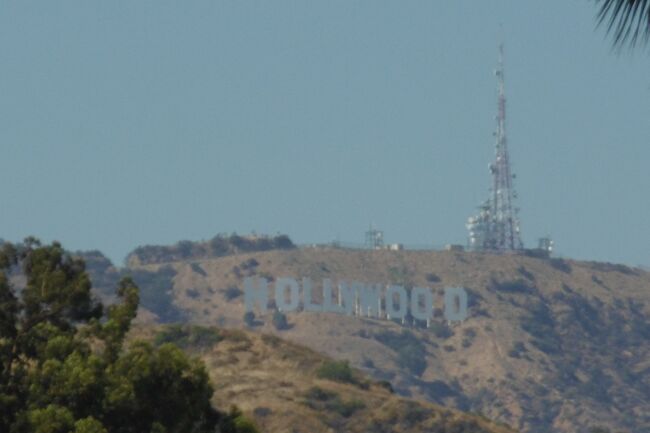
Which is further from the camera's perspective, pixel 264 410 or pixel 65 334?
pixel 264 410

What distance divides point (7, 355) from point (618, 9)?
16.2 metres

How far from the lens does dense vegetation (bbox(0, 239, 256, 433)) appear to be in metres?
31.0

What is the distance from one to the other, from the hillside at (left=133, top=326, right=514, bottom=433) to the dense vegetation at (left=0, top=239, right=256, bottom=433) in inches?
1720

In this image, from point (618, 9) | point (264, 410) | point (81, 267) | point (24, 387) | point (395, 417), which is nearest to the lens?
point (618, 9)

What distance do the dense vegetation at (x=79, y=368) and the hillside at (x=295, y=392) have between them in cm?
4369

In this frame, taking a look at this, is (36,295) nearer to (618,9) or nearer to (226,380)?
(618,9)

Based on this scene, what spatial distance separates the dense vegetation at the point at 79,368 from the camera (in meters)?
31.0

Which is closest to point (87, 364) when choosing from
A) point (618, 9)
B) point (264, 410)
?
point (618, 9)

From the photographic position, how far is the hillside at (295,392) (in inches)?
3228

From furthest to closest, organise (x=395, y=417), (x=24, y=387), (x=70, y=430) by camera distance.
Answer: (x=395, y=417) → (x=24, y=387) → (x=70, y=430)

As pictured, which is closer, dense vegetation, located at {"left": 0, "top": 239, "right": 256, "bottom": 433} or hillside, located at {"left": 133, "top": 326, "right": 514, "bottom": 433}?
dense vegetation, located at {"left": 0, "top": 239, "right": 256, "bottom": 433}

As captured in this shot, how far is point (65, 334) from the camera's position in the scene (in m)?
32.8

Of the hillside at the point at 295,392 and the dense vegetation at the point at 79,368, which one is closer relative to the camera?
the dense vegetation at the point at 79,368

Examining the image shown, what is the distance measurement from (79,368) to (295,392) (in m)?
56.5
